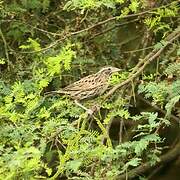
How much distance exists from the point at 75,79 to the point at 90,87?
88 centimetres

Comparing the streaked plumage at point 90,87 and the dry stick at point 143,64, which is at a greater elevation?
the dry stick at point 143,64

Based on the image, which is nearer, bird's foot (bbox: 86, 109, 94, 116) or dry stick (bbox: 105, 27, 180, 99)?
bird's foot (bbox: 86, 109, 94, 116)

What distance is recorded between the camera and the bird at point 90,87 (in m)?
4.22

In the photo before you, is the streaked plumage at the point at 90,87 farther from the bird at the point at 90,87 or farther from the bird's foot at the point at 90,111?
the bird's foot at the point at 90,111

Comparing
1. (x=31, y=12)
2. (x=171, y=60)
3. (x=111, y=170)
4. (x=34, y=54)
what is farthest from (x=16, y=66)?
(x=111, y=170)

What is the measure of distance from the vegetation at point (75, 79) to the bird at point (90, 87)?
0.08 metres

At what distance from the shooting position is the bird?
13.8 ft

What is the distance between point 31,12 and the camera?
548 centimetres

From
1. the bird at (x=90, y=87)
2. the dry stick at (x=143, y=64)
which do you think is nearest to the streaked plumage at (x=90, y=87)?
the bird at (x=90, y=87)

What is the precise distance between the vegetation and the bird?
0.08 meters

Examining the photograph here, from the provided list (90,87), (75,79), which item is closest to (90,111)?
(90,87)

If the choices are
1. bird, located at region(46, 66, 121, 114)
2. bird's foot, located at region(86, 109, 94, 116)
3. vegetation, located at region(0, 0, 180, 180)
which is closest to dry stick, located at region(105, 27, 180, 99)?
vegetation, located at region(0, 0, 180, 180)

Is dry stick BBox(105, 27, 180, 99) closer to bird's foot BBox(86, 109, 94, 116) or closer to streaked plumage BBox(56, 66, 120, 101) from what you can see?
streaked plumage BBox(56, 66, 120, 101)

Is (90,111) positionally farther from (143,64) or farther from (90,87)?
(143,64)
